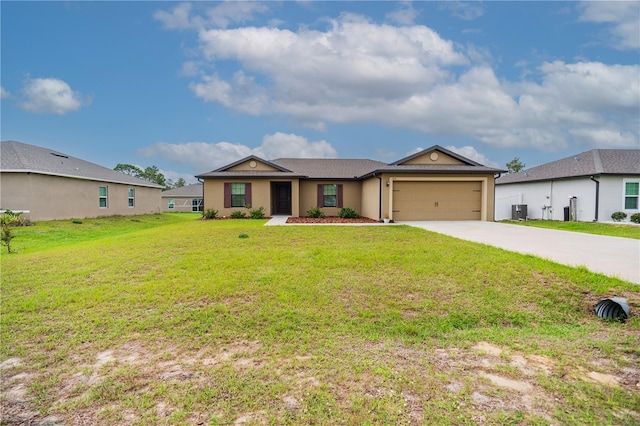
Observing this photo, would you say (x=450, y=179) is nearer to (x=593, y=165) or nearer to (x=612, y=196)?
(x=593, y=165)

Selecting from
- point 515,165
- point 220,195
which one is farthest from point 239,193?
point 515,165

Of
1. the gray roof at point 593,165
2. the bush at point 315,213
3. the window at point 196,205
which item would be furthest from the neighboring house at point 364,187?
the window at point 196,205

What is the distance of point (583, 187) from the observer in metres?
18.0

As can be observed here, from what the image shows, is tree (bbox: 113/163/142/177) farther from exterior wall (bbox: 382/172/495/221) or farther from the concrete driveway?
the concrete driveway

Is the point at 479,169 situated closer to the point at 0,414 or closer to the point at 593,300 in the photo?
the point at 593,300

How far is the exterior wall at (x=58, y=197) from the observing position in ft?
53.0

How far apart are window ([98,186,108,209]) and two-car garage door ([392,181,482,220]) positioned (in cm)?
1878

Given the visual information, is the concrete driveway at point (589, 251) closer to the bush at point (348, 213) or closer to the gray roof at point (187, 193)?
the bush at point (348, 213)

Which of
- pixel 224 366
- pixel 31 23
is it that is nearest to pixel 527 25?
pixel 224 366

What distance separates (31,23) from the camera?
11516 mm

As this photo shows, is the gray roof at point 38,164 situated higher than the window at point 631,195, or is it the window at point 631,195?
the gray roof at point 38,164

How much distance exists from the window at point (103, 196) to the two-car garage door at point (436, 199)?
18.8m

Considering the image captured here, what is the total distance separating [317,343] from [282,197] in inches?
741

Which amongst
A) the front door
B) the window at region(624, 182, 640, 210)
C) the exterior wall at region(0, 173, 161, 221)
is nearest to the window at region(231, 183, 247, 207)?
the front door
